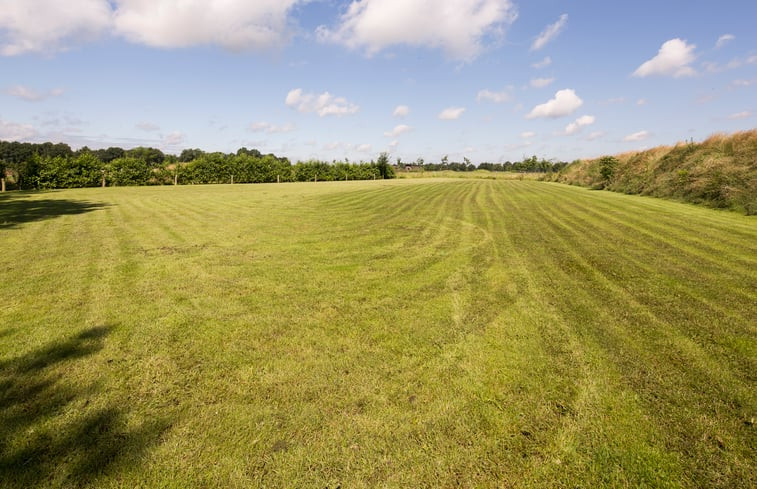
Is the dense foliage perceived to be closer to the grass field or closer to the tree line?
the tree line

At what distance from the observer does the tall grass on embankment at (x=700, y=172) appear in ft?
47.9

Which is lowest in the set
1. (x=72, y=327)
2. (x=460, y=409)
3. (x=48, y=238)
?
(x=460, y=409)

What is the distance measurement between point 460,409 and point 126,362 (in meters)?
3.39

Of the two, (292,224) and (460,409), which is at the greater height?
(292,224)

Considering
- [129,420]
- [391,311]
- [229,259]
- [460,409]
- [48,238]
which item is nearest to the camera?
[129,420]

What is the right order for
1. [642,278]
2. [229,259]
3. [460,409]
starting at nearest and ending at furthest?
[460,409] < [642,278] < [229,259]

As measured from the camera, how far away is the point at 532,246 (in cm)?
854

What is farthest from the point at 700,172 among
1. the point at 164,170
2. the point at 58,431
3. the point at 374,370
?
the point at 164,170

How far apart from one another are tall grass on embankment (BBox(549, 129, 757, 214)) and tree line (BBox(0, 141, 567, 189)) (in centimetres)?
4218

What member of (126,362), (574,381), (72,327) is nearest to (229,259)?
(72,327)

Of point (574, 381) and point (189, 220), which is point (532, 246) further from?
point (189, 220)

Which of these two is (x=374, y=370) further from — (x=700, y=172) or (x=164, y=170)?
(x=164, y=170)

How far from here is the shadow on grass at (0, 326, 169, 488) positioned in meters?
2.18

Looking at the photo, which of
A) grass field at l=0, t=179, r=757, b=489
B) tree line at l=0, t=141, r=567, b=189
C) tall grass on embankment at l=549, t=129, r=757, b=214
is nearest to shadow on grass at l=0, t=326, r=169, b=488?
grass field at l=0, t=179, r=757, b=489
